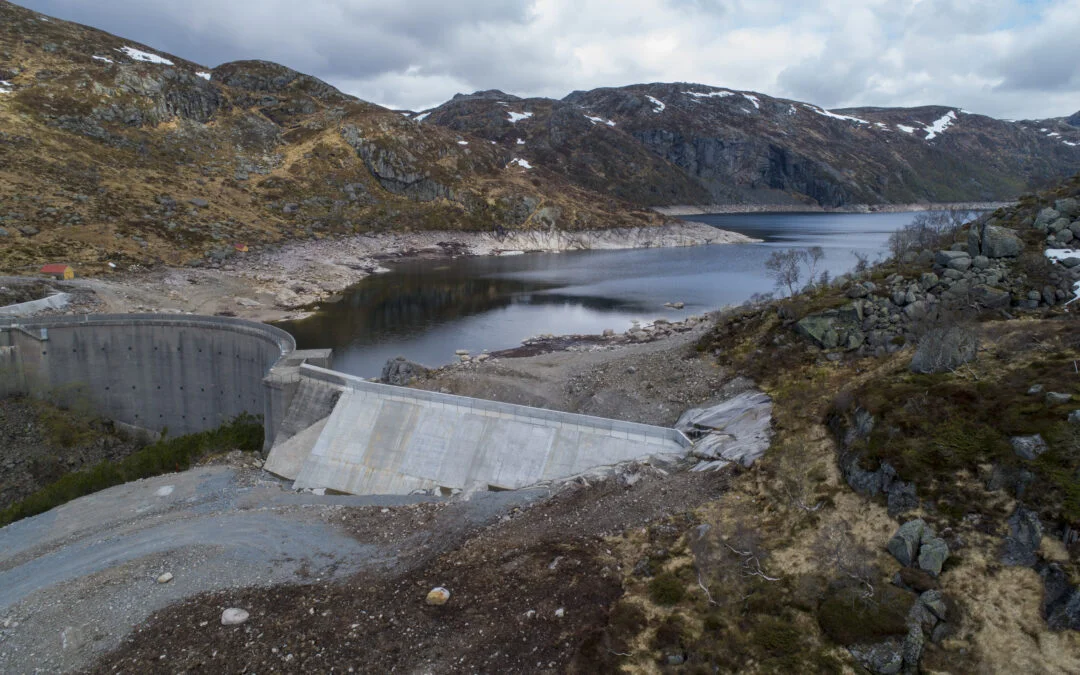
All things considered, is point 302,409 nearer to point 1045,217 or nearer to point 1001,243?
point 1001,243

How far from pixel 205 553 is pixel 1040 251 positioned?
37.7 m

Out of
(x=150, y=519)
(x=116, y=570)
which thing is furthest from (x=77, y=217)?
(x=116, y=570)

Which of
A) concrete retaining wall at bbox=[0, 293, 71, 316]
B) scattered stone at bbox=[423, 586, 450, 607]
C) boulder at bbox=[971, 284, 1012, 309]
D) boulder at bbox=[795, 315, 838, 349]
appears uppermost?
boulder at bbox=[971, 284, 1012, 309]

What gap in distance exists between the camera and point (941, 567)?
44.6 feet

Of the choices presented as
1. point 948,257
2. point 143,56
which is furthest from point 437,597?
point 143,56

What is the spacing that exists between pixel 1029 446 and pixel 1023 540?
2726mm

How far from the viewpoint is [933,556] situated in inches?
539

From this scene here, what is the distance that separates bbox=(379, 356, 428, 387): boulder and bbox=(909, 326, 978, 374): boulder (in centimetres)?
2848

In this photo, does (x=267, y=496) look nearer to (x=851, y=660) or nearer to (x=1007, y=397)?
(x=851, y=660)

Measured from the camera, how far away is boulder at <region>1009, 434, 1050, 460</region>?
574 inches

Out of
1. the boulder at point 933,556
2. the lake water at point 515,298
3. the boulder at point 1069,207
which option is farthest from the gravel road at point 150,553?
the boulder at point 1069,207

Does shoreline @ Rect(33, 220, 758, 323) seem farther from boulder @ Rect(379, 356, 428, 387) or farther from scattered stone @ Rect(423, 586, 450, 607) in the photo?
scattered stone @ Rect(423, 586, 450, 607)

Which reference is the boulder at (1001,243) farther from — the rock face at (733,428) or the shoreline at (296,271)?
the shoreline at (296,271)

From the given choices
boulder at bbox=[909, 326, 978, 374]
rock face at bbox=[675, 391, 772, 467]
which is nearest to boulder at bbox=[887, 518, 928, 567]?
rock face at bbox=[675, 391, 772, 467]
